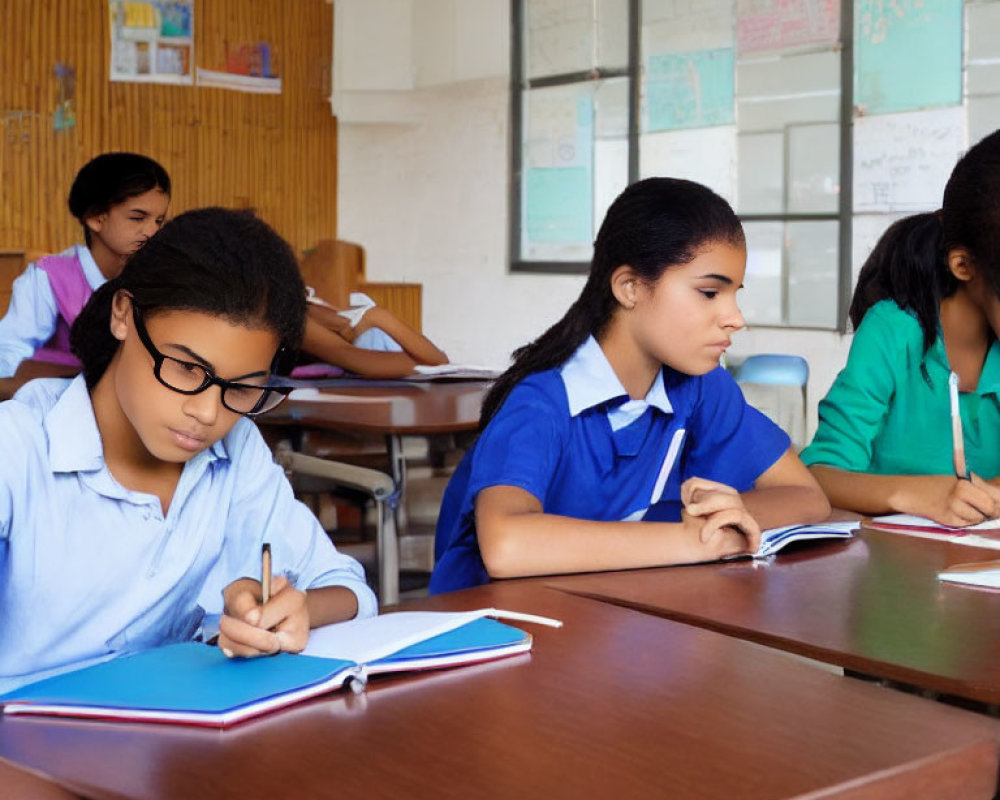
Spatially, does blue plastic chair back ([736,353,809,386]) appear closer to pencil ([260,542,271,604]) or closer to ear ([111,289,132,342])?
ear ([111,289,132,342])

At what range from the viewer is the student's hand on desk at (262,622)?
1099mm

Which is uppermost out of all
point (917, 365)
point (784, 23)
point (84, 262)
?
point (784, 23)

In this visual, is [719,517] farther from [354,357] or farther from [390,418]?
[354,357]

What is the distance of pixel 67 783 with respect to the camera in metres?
0.86

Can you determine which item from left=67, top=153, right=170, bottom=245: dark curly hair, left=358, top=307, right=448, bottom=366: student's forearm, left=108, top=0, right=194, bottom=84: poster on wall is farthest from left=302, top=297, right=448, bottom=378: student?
left=108, top=0, right=194, bottom=84: poster on wall

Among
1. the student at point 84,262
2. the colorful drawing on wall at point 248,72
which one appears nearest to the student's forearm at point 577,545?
the student at point 84,262

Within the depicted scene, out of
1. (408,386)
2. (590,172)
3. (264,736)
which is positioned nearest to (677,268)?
(264,736)

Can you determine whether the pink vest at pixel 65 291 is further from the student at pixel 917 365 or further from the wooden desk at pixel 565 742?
the wooden desk at pixel 565 742

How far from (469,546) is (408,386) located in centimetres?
175

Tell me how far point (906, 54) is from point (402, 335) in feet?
8.07

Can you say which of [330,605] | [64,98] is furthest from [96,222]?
[64,98]

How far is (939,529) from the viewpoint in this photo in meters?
1.80

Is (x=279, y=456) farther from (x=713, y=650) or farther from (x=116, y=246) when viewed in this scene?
(x=713, y=650)

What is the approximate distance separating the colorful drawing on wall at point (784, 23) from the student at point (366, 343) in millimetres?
2434
